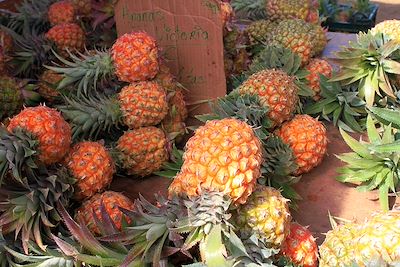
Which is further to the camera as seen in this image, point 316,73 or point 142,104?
point 316,73

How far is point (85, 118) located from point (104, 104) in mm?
106

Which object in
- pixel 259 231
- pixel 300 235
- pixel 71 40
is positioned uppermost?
pixel 71 40

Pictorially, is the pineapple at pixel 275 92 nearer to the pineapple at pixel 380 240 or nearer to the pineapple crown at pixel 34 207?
the pineapple at pixel 380 240

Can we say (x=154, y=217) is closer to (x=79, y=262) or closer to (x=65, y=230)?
(x=79, y=262)

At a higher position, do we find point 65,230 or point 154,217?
point 154,217

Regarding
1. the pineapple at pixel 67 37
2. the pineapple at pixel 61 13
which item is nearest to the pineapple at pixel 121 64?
the pineapple at pixel 67 37

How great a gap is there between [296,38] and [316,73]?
0.72ft

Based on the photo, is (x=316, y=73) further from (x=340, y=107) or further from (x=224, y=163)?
(x=224, y=163)

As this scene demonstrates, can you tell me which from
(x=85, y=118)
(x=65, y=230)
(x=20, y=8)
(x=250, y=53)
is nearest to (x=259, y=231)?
(x=65, y=230)

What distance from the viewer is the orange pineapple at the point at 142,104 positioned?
2137mm

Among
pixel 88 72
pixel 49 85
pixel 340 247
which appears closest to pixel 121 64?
pixel 88 72

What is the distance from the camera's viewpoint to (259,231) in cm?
149

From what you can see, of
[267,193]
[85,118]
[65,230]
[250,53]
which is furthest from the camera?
[250,53]

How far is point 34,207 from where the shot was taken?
1.58 meters
